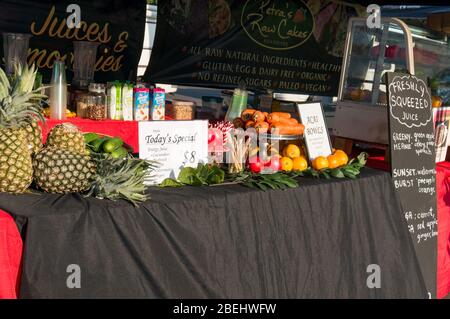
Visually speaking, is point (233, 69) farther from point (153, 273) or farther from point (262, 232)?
point (153, 273)

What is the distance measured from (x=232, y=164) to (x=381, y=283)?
3.72ft

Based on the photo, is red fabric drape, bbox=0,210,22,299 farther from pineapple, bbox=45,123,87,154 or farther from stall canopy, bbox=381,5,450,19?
stall canopy, bbox=381,5,450,19

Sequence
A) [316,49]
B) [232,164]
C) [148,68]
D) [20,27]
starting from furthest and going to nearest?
[316,49], [148,68], [20,27], [232,164]

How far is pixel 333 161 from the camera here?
132 inches

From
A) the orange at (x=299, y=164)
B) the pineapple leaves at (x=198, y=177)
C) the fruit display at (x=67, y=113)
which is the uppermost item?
the fruit display at (x=67, y=113)

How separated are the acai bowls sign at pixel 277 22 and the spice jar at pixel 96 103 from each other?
2.85 metres

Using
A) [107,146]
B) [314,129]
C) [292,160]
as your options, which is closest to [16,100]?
[107,146]

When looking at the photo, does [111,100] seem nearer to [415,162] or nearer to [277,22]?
[415,162]

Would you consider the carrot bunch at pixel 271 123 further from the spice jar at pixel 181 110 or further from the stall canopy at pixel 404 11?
the stall canopy at pixel 404 11

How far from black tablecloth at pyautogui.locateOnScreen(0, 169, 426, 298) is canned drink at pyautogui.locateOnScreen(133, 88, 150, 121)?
2.15 meters

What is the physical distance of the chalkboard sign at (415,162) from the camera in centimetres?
370

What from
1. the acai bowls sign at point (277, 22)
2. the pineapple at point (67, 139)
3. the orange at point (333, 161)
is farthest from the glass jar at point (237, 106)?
the acai bowls sign at point (277, 22)
